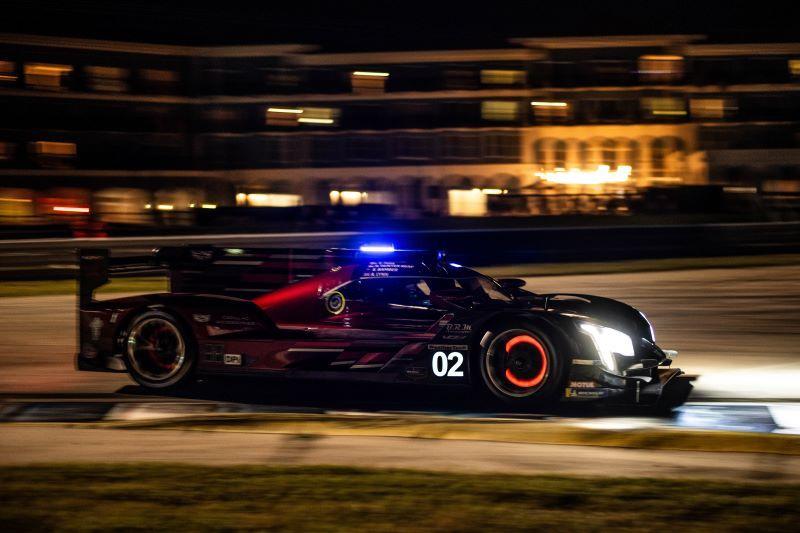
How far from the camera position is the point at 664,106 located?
176 feet

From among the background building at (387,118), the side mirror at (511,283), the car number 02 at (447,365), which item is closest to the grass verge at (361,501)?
the car number 02 at (447,365)

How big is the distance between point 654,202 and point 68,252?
22406mm

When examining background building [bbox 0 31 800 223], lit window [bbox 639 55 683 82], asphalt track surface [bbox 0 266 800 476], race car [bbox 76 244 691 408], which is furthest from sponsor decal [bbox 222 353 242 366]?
lit window [bbox 639 55 683 82]

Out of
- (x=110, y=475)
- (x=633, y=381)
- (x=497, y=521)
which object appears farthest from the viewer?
(x=633, y=381)

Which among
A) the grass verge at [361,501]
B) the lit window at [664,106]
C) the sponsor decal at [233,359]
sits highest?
the lit window at [664,106]

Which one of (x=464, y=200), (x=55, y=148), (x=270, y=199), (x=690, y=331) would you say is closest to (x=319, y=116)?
(x=270, y=199)

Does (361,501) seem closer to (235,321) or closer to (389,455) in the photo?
(389,455)

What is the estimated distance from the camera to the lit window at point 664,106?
53.4 m

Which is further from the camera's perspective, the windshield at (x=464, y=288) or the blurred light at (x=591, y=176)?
the blurred light at (x=591, y=176)

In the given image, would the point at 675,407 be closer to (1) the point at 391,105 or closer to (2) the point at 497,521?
(2) the point at 497,521

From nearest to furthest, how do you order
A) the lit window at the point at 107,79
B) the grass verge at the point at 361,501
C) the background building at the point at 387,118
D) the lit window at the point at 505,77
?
the grass verge at the point at 361,501 < the background building at the point at 387,118 < the lit window at the point at 107,79 < the lit window at the point at 505,77

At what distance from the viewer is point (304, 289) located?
8859 mm

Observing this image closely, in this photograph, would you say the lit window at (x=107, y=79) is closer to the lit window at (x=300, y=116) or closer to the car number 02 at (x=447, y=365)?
the lit window at (x=300, y=116)

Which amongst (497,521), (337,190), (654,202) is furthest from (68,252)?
(337,190)
